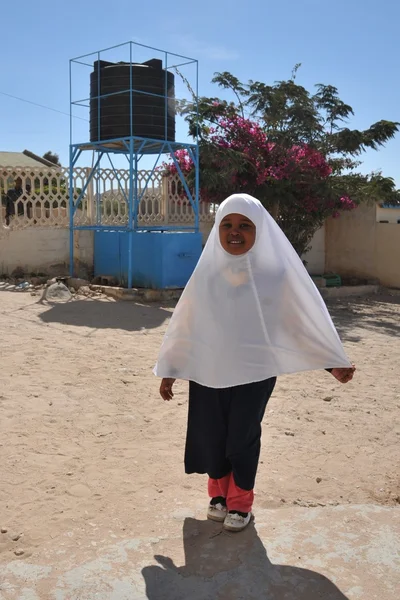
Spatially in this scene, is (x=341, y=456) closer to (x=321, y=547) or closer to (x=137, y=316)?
(x=321, y=547)

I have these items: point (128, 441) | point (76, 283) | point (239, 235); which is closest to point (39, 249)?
point (76, 283)

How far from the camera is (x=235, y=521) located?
2605 millimetres

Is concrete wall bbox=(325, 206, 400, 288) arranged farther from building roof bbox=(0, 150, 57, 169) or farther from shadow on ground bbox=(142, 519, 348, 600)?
building roof bbox=(0, 150, 57, 169)

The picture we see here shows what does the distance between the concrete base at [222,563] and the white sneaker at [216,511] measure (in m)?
0.03

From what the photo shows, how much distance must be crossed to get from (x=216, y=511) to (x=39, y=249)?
7.39m

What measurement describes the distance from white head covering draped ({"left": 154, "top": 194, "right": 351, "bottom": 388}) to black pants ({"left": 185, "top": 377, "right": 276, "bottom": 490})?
0.09m

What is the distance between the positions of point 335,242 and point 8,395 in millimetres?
9116

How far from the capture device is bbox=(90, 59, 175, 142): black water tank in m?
8.48

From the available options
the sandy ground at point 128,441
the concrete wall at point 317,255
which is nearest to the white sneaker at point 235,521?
the sandy ground at point 128,441

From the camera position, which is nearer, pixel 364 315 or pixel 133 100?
pixel 133 100

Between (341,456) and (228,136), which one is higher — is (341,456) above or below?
below

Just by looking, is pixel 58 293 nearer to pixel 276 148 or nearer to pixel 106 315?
pixel 106 315

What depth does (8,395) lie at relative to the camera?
4.25 m

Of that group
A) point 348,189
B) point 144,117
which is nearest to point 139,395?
point 144,117
